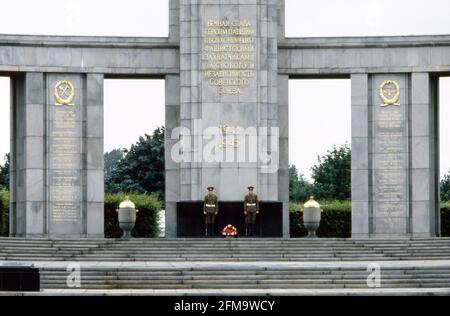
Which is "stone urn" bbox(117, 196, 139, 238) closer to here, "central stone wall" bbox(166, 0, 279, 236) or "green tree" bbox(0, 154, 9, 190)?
"central stone wall" bbox(166, 0, 279, 236)

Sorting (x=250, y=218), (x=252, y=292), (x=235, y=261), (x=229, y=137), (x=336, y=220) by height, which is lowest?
(x=252, y=292)

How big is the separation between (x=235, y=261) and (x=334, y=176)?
6042cm

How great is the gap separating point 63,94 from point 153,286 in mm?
15284

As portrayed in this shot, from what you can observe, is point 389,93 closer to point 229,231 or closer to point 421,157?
point 421,157

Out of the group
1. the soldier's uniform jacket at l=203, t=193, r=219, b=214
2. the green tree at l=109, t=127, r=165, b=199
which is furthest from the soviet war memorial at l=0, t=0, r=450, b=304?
the green tree at l=109, t=127, r=165, b=199

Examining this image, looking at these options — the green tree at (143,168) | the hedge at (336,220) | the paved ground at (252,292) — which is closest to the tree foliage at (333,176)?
the green tree at (143,168)

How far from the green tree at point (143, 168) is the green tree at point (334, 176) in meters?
15.6

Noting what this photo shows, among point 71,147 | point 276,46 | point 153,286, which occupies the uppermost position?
point 276,46

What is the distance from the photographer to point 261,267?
130 feet

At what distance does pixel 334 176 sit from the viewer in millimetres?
103875

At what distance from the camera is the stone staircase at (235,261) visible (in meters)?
38.8

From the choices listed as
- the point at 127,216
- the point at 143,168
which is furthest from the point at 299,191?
the point at 127,216
